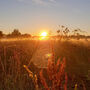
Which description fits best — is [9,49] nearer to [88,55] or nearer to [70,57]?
[70,57]

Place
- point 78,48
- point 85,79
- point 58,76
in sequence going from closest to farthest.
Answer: point 58,76 → point 85,79 → point 78,48

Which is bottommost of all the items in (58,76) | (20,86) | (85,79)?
(85,79)

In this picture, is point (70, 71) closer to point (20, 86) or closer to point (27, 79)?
point (27, 79)

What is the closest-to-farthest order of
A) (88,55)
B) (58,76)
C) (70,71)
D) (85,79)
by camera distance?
(58,76), (85,79), (70,71), (88,55)

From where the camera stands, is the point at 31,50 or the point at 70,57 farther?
the point at 31,50

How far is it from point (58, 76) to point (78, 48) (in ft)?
24.7

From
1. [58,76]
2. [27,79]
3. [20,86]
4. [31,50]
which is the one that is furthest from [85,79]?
[58,76]

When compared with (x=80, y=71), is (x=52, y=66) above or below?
above

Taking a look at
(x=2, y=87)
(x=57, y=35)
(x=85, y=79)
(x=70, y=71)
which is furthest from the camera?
(x=57, y=35)

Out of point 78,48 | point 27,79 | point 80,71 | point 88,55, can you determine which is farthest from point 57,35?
point 27,79

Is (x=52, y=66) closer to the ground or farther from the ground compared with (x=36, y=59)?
farther from the ground

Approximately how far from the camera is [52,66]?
892mm

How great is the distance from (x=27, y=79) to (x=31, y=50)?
143 inches

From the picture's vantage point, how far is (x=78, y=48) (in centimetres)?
823
